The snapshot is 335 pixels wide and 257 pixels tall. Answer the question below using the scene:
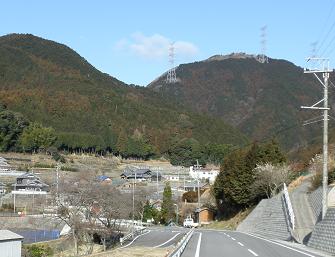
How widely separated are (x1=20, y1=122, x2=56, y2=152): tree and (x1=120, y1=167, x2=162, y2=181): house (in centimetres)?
1697

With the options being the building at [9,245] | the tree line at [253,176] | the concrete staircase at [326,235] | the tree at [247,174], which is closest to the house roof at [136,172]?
the tree line at [253,176]

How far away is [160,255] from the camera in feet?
67.3

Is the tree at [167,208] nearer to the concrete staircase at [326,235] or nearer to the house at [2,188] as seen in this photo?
the house at [2,188]

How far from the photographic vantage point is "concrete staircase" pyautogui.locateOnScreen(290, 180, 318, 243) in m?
25.6

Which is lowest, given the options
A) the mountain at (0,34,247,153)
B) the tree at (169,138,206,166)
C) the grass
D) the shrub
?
the shrub

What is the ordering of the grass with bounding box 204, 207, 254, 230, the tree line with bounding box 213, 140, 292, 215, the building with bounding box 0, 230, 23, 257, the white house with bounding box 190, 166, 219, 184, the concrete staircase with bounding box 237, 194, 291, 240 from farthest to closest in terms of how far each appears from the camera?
the white house with bounding box 190, 166, 219, 184, the grass with bounding box 204, 207, 254, 230, the tree line with bounding box 213, 140, 292, 215, the concrete staircase with bounding box 237, 194, 291, 240, the building with bounding box 0, 230, 23, 257

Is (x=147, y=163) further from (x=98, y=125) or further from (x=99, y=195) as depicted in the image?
(x=99, y=195)

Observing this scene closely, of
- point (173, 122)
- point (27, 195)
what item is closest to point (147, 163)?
point (173, 122)

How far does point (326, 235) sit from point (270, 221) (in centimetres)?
1477

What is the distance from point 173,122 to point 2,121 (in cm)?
5979

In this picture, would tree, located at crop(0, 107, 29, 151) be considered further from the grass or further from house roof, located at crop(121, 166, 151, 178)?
the grass

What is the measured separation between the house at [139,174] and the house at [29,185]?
22537 mm

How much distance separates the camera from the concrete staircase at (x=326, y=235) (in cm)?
1889

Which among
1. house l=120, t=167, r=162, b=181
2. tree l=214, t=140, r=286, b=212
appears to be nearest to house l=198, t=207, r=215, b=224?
tree l=214, t=140, r=286, b=212
